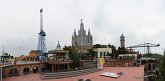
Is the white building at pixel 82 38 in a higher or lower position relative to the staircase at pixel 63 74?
higher

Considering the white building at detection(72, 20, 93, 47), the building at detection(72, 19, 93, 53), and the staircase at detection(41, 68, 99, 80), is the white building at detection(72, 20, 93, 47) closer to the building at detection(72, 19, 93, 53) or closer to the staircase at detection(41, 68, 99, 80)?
the building at detection(72, 19, 93, 53)

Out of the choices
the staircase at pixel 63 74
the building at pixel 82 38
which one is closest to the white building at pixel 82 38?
the building at pixel 82 38

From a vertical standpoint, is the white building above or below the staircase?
above

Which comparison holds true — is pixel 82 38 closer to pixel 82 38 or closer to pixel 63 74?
pixel 82 38

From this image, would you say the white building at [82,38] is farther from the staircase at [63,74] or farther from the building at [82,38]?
the staircase at [63,74]

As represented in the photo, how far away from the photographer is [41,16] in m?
69.5

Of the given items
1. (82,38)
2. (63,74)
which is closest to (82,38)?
(82,38)

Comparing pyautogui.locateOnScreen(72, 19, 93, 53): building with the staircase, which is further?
pyautogui.locateOnScreen(72, 19, 93, 53): building

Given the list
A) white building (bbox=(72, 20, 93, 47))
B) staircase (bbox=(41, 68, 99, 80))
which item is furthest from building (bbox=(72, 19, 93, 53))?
staircase (bbox=(41, 68, 99, 80))

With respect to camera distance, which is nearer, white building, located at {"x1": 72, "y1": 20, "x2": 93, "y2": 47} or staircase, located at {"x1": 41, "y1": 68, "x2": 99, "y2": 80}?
staircase, located at {"x1": 41, "y1": 68, "x2": 99, "y2": 80}

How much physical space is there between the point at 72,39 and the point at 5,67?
318ft

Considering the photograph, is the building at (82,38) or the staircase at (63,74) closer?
the staircase at (63,74)

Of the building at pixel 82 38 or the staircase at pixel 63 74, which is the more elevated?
the building at pixel 82 38

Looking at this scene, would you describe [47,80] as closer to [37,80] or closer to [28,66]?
[37,80]
